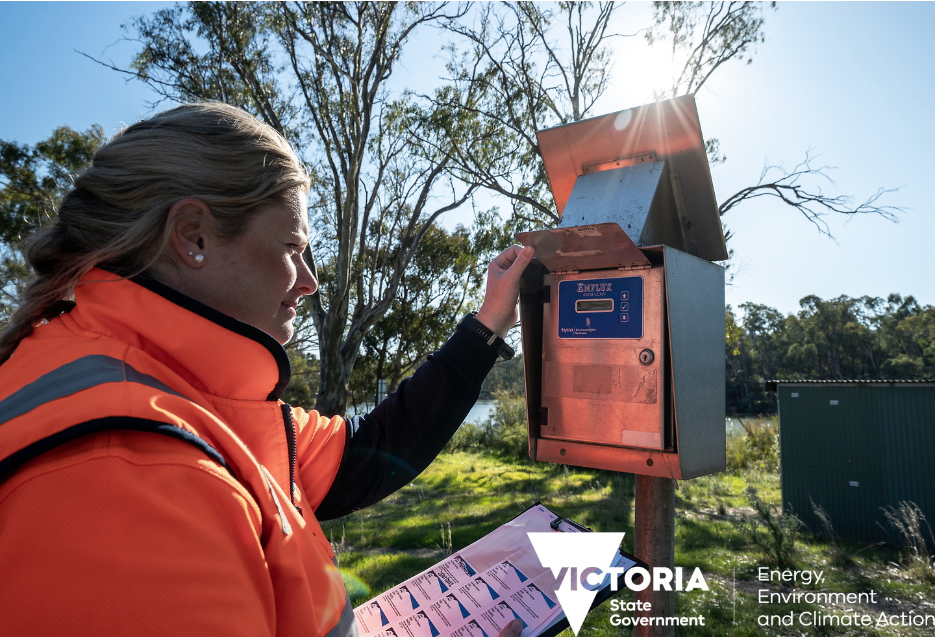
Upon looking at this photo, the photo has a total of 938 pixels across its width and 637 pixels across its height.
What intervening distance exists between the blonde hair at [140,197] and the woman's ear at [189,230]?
0.04 feet

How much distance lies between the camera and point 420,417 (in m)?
1.63

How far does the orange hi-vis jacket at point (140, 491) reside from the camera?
0.56 meters

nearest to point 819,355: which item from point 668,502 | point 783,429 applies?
point 783,429

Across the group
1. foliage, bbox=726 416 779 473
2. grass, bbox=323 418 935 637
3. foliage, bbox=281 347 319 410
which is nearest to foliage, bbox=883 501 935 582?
grass, bbox=323 418 935 637

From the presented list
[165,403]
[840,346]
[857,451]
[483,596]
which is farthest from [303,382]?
[840,346]

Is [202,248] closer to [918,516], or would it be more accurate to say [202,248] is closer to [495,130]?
[918,516]

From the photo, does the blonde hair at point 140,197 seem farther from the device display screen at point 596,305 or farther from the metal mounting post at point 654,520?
the metal mounting post at point 654,520

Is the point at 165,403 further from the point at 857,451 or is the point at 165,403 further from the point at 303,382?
the point at 303,382

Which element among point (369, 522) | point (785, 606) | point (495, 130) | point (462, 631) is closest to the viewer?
point (462, 631)

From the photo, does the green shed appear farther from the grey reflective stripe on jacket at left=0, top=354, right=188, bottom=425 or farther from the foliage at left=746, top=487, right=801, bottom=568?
the grey reflective stripe on jacket at left=0, top=354, right=188, bottom=425

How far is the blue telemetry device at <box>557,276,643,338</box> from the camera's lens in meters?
1.68

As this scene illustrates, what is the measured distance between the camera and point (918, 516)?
24.1 ft

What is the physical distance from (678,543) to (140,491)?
6.62 m

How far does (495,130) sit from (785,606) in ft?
30.0
